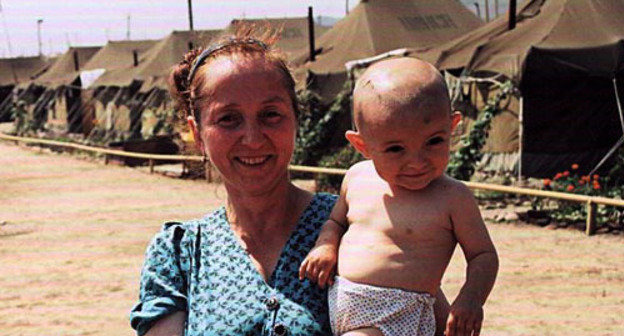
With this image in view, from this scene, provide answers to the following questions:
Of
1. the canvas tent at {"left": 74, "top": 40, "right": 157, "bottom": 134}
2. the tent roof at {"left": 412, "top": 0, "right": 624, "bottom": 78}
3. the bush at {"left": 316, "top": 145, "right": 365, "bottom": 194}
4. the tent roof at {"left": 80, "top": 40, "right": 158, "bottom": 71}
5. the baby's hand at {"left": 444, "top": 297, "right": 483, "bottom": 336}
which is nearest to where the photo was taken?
the baby's hand at {"left": 444, "top": 297, "right": 483, "bottom": 336}

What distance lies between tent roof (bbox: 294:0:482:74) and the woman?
1637cm

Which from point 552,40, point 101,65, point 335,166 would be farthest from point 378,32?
point 101,65

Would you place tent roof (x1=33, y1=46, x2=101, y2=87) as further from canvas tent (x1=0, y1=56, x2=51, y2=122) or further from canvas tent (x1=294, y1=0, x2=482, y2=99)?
canvas tent (x1=294, y1=0, x2=482, y2=99)

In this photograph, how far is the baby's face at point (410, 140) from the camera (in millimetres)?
2172

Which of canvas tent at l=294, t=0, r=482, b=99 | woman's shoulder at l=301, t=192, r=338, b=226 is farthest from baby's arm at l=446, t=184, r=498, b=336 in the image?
canvas tent at l=294, t=0, r=482, b=99

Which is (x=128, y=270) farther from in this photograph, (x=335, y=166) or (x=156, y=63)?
(x=156, y=63)

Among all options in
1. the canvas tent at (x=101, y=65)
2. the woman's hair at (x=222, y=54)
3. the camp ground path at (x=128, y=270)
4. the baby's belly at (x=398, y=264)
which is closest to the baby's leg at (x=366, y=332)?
the baby's belly at (x=398, y=264)

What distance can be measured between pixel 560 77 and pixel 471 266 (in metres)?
11.7

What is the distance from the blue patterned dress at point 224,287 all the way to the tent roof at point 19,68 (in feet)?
171

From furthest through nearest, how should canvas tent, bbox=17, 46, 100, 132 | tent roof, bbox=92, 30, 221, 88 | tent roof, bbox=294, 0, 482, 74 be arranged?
canvas tent, bbox=17, 46, 100, 132, tent roof, bbox=92, 30, 221, 88, tent roof, bbox=294, 0, 482, 74

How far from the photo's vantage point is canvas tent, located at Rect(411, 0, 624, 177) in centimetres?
1288

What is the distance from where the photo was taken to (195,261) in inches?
92.2

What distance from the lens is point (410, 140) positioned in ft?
7.16

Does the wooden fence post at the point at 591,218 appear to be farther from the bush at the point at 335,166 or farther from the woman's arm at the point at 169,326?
the woman's arm at the point at 169,326
